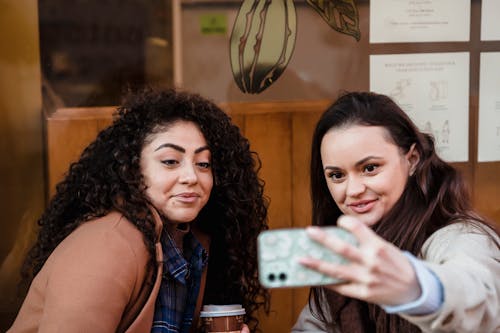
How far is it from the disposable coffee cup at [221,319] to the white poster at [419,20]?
1.50m

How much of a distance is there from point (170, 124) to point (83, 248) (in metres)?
0.52

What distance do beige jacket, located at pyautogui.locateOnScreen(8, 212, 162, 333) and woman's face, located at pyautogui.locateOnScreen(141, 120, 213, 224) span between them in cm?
9

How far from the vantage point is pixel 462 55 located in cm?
361

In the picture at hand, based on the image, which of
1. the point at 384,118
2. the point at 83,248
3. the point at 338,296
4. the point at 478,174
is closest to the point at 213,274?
the point at 338,296

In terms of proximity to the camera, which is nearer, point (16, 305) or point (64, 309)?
point (64, 309)

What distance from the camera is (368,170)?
2.49 m

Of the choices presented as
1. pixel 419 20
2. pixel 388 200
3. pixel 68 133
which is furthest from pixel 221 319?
pixel 419 20

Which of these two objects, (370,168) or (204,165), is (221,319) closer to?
(204,165)

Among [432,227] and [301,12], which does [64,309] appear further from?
[301,12]

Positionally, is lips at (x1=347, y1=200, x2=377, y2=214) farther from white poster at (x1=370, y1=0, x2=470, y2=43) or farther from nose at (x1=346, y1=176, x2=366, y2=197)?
white poster at (x1=370, y1=0, x2=470, y2=43)

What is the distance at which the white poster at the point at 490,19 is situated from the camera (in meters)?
3.60

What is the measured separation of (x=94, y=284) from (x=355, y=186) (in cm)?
83

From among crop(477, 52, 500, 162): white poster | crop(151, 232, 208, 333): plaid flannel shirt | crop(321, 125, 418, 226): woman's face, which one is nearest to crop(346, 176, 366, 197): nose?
crop(321, 125, 418, 226): woman's face

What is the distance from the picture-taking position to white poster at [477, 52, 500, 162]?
3.64 meters
